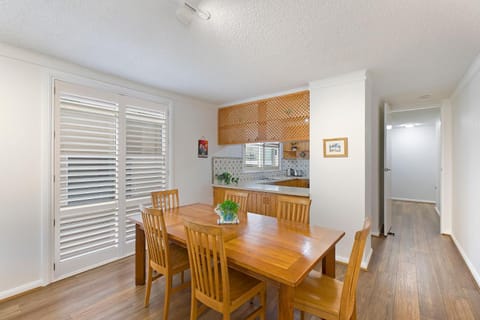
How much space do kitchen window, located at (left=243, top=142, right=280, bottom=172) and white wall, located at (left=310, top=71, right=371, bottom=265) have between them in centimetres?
228

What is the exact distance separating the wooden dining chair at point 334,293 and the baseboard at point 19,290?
2.69 m

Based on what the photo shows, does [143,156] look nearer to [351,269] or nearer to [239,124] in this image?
[239,124]

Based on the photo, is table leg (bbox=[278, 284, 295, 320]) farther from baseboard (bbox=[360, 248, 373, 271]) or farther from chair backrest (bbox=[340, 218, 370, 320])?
baseboard (bbox=[360, 248, 373, 271])

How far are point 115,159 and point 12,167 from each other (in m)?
0.97

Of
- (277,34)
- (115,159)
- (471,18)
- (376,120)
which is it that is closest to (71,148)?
(115,159)

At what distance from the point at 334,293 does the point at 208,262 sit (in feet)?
2.86

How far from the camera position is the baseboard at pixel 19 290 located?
212cm

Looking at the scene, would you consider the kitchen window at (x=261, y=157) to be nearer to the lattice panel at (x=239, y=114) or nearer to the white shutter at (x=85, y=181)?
the lattice panel at (x=239, y=114)

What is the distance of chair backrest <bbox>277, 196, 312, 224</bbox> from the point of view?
2.24m

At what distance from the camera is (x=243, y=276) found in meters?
1.71

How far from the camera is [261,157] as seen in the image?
5.67 metres

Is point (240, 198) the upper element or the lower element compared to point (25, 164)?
lower

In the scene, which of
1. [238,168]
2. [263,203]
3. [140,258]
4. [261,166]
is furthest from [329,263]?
[261,166]

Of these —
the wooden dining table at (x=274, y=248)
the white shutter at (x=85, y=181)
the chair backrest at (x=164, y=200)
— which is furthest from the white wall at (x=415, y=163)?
the white shutter at (x=85, y=181)
